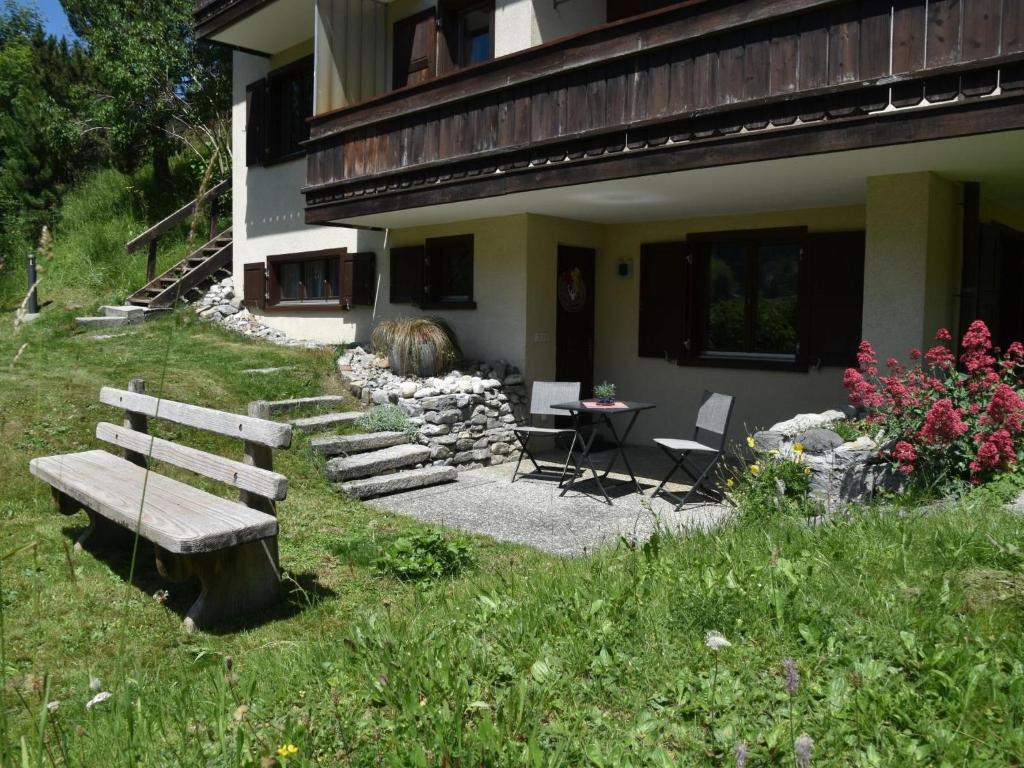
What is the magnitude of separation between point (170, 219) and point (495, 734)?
1536 cm

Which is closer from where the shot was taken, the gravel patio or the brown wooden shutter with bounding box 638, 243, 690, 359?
the gravel patio

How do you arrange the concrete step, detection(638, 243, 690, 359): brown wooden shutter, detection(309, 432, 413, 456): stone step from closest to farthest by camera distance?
detection(309, 432, 413, 456): stone step → detection(638, 243, 690, 359): brown wooden shutter → the concrete step

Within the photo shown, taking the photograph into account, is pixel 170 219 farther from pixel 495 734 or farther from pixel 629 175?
pixel 495 734

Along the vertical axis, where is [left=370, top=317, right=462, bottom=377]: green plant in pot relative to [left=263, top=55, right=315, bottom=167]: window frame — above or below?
below

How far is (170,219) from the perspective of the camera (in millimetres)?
15383

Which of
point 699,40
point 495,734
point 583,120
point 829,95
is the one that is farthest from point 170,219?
point 495,734

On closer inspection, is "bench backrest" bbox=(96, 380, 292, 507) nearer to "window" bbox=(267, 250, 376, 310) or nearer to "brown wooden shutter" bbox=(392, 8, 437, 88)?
"window" bbox=(267, 250, 376, 310)

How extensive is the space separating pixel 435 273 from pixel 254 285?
4.75 m

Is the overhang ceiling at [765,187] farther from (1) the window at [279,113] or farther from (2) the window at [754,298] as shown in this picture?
(1) the window at [279,113]

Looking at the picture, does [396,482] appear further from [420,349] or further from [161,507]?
[161,507]

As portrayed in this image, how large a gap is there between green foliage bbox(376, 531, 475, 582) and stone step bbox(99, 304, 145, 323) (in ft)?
35.9

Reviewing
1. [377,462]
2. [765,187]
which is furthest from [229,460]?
[765,187]

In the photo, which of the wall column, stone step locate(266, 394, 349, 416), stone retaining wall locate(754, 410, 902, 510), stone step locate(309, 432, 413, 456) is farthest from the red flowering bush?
stone step locate(266, 394, 349, 416)

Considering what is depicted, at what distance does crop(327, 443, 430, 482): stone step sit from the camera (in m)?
7.52
